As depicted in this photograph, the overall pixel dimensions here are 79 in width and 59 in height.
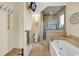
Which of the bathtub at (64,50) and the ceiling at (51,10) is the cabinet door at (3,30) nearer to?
the bathtub at (64,50)

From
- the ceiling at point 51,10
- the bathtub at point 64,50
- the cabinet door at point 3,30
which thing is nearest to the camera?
the bathtub at point 64,50

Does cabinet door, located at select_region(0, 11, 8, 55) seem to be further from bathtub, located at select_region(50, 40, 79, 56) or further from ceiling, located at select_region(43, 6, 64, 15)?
ceiling, located at select_region(43, 6, 64, 15)

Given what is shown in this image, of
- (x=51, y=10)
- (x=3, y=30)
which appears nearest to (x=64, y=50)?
(x=3, y=30)

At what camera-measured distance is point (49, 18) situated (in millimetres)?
3262

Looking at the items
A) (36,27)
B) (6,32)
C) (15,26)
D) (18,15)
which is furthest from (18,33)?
(36,27)

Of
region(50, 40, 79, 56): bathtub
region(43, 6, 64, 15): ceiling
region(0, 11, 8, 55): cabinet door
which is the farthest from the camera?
region(43, 6, 64, 15): ceiling

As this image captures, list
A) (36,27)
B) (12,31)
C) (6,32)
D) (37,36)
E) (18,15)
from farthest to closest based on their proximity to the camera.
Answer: (37,36), (36,27), (18,15), (12,31), (6,32)

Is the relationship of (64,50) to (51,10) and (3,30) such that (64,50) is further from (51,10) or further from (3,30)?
(51,10)

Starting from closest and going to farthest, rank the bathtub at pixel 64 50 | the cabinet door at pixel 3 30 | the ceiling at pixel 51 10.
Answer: the bathtub at pixel 64 50 → the cabinet door at pixel 3 30 → the ceiling at pixel 51 10

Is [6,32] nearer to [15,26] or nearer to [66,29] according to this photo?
[15,26]

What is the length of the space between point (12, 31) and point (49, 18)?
1247mm

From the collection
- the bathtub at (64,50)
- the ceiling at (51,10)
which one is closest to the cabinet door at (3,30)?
the bathtub at (64,50)

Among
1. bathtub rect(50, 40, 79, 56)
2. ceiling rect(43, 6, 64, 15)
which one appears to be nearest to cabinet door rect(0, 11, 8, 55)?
bathtub rect(50, 40, 79, 56)

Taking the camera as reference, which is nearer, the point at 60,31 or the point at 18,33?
the point at 18,33
